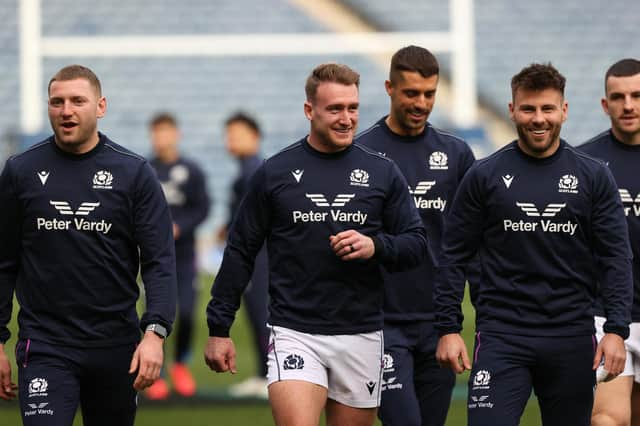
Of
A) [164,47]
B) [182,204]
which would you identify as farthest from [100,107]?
[164,47]

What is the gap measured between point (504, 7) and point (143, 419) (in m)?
17.3

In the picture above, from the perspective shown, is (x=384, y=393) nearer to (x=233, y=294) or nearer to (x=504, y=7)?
(x=233, y=294)

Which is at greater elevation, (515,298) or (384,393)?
(515,298)

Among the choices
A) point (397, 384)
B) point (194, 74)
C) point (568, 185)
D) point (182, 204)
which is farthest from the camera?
point (194, 74)

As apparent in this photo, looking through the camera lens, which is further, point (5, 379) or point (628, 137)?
point (628, 137)

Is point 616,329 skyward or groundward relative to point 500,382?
skyward

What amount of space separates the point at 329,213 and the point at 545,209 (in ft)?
3.01

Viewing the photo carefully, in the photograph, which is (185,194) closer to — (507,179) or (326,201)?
(326,201)

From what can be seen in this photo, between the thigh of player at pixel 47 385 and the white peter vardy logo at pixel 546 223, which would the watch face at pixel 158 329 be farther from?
the white peter vardy logo at pixel 546 223

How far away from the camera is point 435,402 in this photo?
6.63 meters

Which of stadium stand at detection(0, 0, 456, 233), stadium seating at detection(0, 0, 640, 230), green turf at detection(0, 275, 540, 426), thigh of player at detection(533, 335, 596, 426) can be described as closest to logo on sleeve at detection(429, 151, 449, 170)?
thigh of player at detection(533, 335, 596, 426)

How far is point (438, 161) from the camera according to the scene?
6617mm

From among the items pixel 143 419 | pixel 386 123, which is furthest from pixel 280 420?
pixel 143 419

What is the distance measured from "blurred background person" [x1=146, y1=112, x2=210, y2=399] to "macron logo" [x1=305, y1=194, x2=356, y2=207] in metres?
4.85
